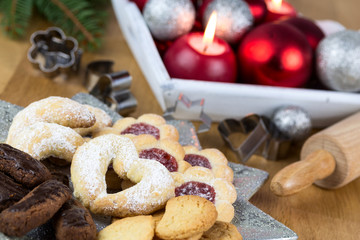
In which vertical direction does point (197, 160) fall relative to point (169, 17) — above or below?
below

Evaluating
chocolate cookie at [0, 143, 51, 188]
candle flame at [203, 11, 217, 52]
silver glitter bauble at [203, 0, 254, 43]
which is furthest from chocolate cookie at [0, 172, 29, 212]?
silver glitter bauble at [203, 0, 254, 43]

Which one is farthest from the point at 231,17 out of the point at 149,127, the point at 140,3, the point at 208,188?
the point at 208,188

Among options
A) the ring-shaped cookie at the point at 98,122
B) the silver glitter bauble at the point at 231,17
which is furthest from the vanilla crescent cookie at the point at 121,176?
the silver glitter bauble at the point at 231,17

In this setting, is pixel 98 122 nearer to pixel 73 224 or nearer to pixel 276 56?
pixel 73 224

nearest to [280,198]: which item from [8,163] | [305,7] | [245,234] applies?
[245,234]

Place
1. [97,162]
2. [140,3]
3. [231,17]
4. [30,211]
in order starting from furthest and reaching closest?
1. [140,3]
2. [231,17]
3. [97,162]
4. [30,211]

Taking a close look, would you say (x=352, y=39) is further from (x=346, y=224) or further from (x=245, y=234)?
(x=245, y=234)

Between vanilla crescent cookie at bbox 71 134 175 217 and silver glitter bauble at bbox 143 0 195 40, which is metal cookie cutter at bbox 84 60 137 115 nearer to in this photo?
silver glitter bauble at bbox 143 0 195 40
